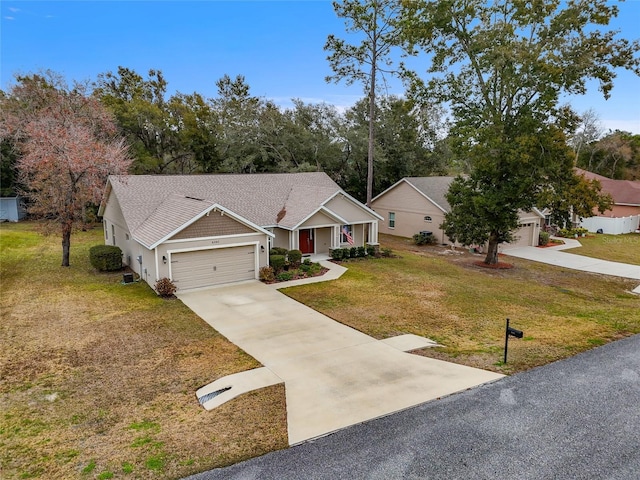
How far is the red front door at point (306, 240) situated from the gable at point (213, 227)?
205 inches

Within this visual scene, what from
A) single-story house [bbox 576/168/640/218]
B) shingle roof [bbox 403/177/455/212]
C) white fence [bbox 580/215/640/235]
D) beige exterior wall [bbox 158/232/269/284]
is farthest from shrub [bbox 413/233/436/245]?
single-story house [bbox 576/168/640/218]

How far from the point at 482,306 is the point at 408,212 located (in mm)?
16857

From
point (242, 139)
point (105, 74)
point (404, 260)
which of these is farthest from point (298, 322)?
point (105, 74)

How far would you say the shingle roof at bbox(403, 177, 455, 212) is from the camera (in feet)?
94.2

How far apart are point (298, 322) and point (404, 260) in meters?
11.7

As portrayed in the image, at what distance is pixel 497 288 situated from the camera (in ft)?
58.1

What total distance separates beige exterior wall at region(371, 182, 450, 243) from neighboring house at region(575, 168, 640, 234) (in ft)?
48.7

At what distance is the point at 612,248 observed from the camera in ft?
93.5

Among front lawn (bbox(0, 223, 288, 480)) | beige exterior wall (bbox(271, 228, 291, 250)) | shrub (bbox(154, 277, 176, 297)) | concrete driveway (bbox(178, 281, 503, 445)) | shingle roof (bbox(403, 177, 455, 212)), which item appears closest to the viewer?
front lawn (bbox(0, 223, 288, 480))

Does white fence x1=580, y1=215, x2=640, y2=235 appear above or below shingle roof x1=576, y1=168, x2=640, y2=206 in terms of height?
below

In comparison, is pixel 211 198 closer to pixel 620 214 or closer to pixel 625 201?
pixel 620 214

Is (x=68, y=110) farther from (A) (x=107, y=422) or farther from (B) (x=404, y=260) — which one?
(A) (x=107, y=422)

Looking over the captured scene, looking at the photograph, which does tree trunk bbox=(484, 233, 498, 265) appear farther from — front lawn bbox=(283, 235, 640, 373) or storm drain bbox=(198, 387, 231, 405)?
storm drain bbox=(198, 387, 231, 405)

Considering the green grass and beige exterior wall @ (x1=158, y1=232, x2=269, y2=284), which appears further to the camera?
the green grass
